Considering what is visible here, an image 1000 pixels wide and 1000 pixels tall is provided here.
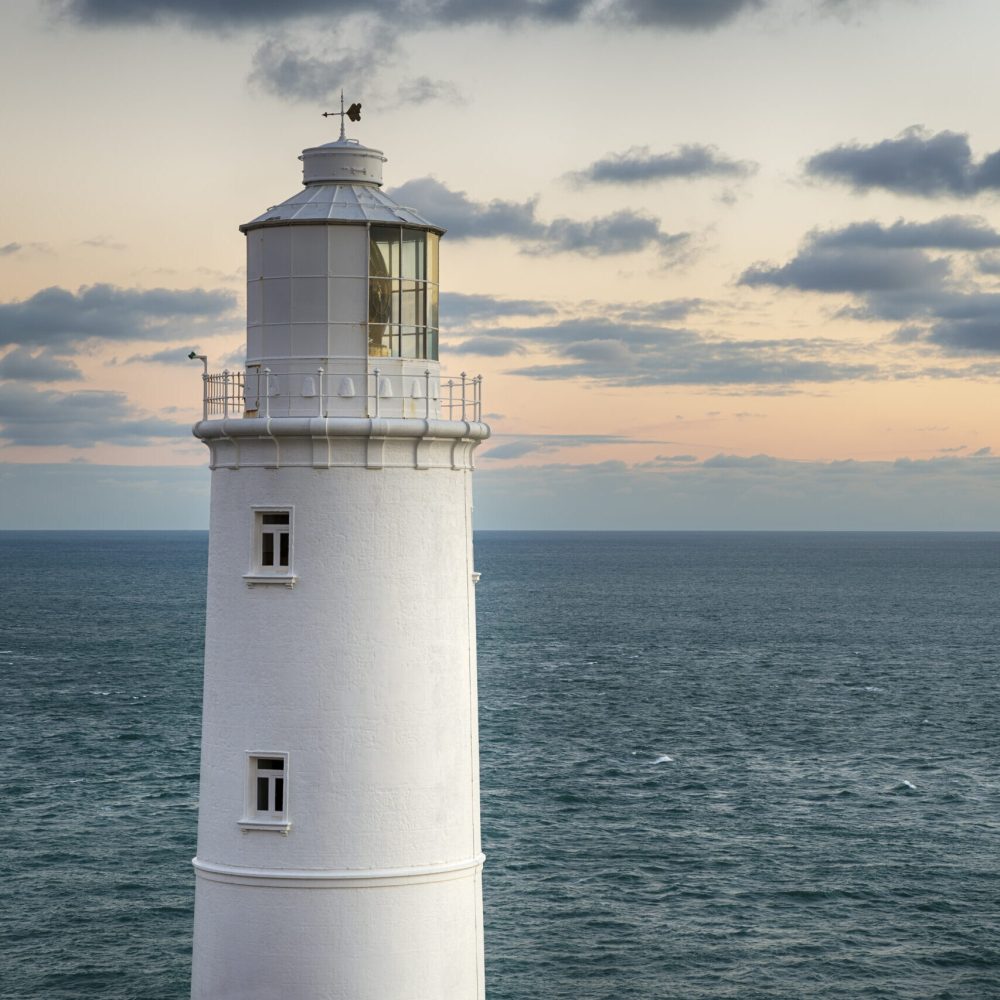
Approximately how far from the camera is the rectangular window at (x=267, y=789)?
17.9 meters

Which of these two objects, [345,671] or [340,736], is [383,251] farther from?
[340,736]

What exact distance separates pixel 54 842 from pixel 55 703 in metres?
34.1

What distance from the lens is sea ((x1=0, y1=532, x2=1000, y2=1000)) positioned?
39656 mm

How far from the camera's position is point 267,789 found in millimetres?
18062

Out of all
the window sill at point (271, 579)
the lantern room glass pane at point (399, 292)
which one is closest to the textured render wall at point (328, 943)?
the window sill at point (271, 579)

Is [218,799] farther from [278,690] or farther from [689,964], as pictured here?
[689,964]

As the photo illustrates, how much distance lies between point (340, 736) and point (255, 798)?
1245 mm

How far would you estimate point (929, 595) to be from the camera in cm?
18725

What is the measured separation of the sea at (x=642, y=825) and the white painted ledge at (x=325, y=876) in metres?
20.3

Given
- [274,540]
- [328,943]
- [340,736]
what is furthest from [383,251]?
[328,943]

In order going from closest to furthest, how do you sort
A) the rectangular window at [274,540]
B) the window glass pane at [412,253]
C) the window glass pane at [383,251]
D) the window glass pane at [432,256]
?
the rectangular window at [274,540] < the window glass pane at [383,251] < the window glass pane at [412,253] < the window glass pane at [432,256]

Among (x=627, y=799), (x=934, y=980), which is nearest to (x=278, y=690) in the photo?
(x=934, y=980)

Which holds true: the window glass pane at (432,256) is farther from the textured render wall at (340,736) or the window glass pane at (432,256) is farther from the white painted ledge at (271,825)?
the white painted ledge at (271,825)

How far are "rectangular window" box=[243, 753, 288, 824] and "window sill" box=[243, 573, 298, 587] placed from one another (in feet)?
6.39
